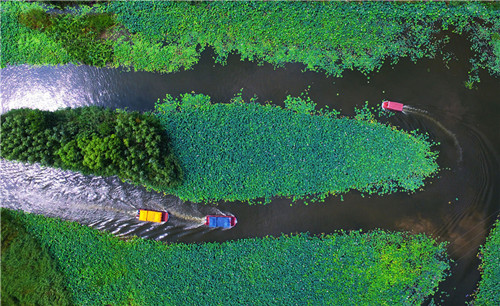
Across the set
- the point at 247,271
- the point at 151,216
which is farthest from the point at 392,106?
the point at 151,216

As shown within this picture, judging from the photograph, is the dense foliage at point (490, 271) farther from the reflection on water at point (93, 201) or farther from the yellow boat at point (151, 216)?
the yellow boat at point (151, 216)

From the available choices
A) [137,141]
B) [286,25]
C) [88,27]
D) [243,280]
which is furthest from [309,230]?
[88,27]

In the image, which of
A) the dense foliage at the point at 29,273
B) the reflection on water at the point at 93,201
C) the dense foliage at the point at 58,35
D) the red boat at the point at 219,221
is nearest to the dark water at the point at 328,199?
the reflection on water at the point at 93,201

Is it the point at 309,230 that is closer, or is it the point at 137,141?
the point at 137,141

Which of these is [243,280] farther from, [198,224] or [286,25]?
[286,25]

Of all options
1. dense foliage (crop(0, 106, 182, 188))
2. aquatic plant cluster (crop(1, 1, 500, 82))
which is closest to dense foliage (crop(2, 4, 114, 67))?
aquatic plant cluster (crop(1, 1, 500, 82))

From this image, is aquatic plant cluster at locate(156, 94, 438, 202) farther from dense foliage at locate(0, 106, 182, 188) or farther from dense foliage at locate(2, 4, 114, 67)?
dense foliage at locate(2, 4, 114, 67)
